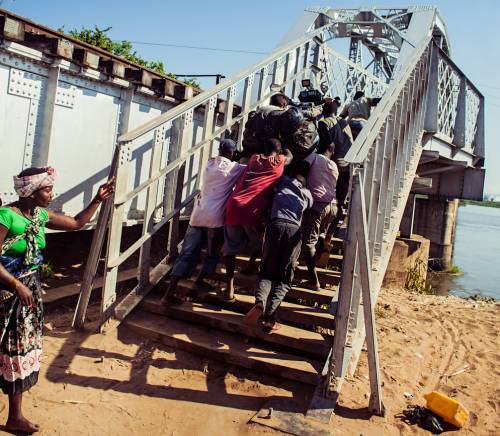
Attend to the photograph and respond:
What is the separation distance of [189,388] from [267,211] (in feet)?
5.68

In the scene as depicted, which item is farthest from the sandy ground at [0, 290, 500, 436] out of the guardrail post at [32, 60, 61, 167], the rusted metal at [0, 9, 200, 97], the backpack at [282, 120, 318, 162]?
the rusted metal at [0, 9, 200, 97]

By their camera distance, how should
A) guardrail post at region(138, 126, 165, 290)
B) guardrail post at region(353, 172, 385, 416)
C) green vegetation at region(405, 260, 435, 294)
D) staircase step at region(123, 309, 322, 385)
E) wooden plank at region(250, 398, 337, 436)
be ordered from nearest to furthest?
wooden plank at region(250, 398, 337, 436) → guardrail post at region(353, 172, 385, 416) → staircase step at region(123, 309, 322, 385) → guardrail post at region(138, 126, 165, 290) → green vegetation at region(405, 260, 435, 294)

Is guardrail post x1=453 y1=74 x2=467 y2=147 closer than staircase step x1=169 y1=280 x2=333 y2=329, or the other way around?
staircase step x1=169 y1=280 x2=333 y2=329

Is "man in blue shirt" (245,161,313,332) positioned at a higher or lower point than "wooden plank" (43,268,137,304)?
higher

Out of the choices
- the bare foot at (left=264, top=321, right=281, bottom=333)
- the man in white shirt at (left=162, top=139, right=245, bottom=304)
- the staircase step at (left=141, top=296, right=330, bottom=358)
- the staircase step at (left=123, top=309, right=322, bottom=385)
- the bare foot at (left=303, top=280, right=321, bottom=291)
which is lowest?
the staircase step at (left=123, top=309, right=322, bottom=385)

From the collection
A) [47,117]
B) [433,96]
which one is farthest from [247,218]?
[433,96]

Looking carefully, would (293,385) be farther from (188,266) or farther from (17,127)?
(17,127)

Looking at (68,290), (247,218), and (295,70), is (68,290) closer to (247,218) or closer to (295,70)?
(247,218)

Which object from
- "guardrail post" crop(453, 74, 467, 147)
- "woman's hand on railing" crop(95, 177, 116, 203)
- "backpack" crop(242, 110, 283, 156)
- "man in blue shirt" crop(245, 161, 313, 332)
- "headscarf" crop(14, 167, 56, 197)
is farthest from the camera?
"guardrail post" crop(453, 74, 467, 147)

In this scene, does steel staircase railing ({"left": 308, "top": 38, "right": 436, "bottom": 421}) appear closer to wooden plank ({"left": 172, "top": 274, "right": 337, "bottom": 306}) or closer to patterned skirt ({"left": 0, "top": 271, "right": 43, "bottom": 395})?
wooden plank ({"left": 172, "top": 274, "right": 337, "bottom": 306})

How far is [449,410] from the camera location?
3295mm

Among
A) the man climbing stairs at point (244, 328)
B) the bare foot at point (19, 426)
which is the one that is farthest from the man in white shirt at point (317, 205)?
the bare foot at point (19, 426)

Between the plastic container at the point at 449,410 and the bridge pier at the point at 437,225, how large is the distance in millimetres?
12003

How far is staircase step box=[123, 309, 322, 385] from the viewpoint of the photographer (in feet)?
11.7
